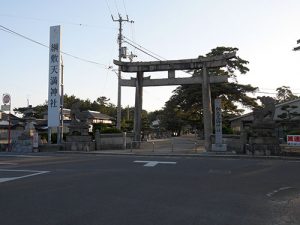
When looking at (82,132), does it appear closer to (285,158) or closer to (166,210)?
(285,158)

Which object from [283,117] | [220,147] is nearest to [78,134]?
[220,147]

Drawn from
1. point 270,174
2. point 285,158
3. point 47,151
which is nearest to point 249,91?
point 285,158

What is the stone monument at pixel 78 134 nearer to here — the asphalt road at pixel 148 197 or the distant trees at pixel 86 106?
the asphalt road at pixel 148 197

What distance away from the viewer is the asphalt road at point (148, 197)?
666 cm

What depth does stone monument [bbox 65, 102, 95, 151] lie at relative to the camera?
2594cm

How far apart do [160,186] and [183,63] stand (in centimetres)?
1920

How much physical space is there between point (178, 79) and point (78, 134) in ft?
28.5

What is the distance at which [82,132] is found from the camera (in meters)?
26.3

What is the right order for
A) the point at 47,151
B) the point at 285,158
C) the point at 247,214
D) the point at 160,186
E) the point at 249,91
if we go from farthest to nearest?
1. the point at 249,91
2. the point at 47,151
3. the point at 285,158
4. the point at 160,186
5. the point at 247,214

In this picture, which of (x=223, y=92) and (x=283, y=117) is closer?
(x=283, y=117)

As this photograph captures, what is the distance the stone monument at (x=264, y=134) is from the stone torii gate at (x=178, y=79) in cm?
367

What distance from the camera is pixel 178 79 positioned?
28391mm

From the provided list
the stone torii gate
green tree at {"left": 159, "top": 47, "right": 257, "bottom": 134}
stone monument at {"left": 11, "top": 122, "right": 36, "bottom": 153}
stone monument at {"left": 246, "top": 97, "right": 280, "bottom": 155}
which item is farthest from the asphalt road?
green tree at {"left": 159, "top": 47, "right": 257, "bottom": 134}

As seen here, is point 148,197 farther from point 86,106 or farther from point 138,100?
point 86,106
